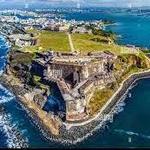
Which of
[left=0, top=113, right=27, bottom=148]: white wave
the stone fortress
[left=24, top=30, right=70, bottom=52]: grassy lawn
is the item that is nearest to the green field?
[left=24, top=30, right=70, bottom=52]: grassy lawn

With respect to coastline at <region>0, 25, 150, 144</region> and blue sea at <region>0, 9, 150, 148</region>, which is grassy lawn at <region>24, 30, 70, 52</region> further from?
coastline at <region>0, 25, 150, 144</region>

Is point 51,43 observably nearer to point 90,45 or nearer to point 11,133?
point 90,45

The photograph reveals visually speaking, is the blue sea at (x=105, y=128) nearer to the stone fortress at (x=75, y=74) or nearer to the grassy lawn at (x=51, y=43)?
the stone fortress at (x=75, y=74)

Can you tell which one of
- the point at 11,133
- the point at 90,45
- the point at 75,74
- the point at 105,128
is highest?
the point at 75,74

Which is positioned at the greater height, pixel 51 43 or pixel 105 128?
pixel 51 43

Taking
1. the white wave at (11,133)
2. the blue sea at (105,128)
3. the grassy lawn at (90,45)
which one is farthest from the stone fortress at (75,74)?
the grassy lawn at (90,45)

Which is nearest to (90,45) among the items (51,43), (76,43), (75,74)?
(76,43)

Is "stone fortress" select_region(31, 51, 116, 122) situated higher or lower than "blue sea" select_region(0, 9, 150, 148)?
higher
